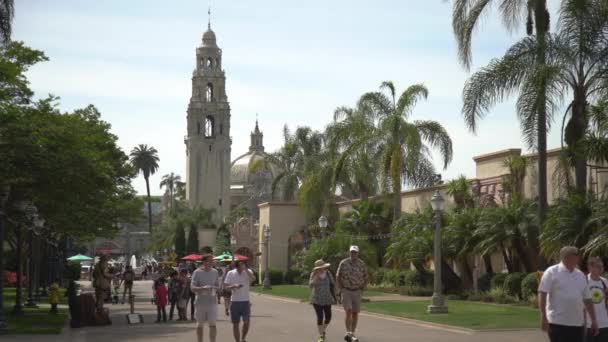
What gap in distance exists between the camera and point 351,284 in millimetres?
19062

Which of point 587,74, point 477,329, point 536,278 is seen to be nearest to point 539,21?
point 587,74

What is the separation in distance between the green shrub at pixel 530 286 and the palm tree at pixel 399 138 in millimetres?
12714

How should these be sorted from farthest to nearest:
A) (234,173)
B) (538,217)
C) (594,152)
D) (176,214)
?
(234,173), (176,214), (538,217), (594,152)

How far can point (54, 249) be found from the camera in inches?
2083

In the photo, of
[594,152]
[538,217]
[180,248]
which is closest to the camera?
[594,152]

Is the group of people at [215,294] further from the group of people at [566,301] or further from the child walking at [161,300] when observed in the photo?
the child walking at [161,300]

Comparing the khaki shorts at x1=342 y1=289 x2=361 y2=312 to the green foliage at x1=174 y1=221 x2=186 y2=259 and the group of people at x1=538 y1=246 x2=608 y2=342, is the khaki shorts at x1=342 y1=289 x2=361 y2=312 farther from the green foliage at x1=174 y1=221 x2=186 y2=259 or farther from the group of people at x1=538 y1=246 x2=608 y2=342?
the green foliage at x1=174 y1=221 x2=186 y2=259

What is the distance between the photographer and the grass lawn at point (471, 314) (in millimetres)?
22447

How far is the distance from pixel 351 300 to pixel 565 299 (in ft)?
25.9

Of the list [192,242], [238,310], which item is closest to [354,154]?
[238,310]

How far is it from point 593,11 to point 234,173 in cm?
11022

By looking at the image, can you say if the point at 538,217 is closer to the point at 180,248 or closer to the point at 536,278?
the point at 536,278

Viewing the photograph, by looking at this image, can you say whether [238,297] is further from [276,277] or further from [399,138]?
[276,277]

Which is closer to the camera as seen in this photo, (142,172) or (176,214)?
(176,214)
